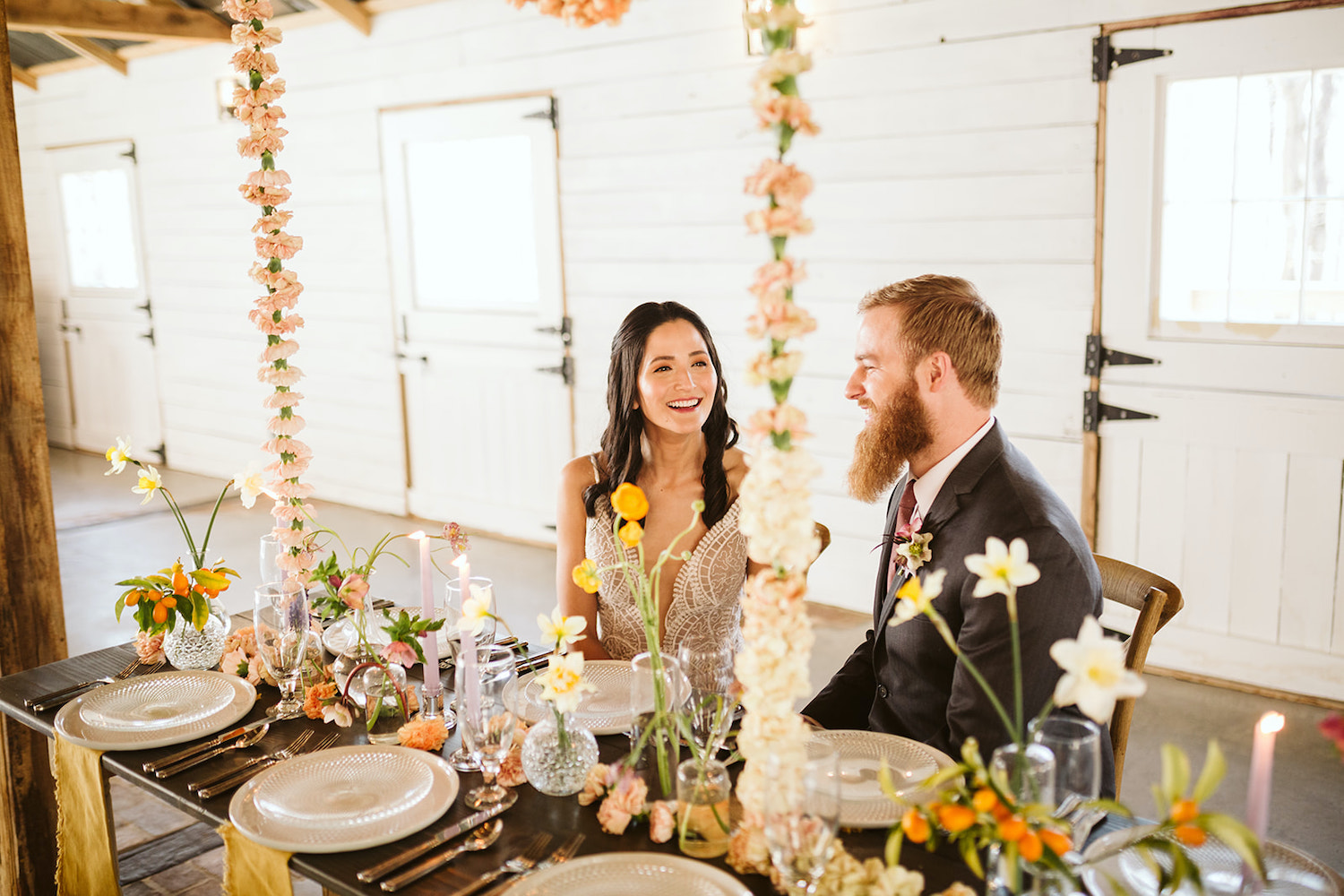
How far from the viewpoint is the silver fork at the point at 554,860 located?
1438mm

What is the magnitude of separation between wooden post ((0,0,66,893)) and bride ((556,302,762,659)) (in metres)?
1.27

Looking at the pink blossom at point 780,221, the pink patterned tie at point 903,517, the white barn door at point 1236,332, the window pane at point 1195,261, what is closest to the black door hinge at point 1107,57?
the white barn door at point 1236,332

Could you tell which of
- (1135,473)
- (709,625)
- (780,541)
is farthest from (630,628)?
(1135,473)

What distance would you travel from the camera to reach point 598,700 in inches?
78.2

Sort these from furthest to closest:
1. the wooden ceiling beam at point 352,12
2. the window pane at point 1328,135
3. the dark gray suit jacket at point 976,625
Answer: the wooden ceiling beam at point 352,12, the window pane at point 1328,135, the dark gray suit jacket at point 976,625

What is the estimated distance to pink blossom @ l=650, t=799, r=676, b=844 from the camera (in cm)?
152

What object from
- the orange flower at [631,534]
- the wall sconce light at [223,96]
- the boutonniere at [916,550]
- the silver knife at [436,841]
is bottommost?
the silver knife at [436,841]

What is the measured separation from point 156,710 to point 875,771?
49.5 inches

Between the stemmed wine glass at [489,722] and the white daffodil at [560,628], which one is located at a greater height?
the white daffodil at [560,628]

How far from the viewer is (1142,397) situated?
400cm

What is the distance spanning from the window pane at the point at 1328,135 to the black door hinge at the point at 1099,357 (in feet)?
2.53

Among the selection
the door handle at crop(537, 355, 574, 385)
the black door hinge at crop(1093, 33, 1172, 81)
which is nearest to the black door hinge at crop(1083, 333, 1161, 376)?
the black door hinge at crop(1093, 33, 1172, 81)

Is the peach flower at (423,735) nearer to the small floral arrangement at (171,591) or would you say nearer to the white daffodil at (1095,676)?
the small floral arrangement at (171,591)

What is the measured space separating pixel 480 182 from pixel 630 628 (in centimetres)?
385
